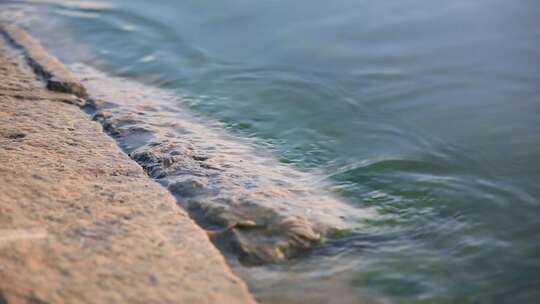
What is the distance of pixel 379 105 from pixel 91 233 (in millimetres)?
2063

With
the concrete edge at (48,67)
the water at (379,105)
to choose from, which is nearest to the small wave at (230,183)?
the water at (379,105)

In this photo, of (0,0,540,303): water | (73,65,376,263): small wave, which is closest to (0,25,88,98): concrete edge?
(73,65,376,263): small wave

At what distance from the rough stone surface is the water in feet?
0.76

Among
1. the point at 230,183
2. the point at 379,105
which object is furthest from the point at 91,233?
the point at 379,105

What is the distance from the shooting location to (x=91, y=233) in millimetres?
1935

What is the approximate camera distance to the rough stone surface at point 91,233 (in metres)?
1.68

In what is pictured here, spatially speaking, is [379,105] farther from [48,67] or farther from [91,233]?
[91,233]

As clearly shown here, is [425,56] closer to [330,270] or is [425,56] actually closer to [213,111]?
[213,111]

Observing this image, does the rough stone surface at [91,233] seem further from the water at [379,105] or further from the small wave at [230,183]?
the water at [379,105]

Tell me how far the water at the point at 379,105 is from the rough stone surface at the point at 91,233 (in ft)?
0.76

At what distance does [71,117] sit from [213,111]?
80 cm

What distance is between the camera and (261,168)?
2.72 meters

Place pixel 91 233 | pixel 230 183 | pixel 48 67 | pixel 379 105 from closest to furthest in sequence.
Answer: pixel 91 233 → pixel 230 183 → pixel 379 105 → pixel 48 67

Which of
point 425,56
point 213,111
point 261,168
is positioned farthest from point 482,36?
point 261,168
